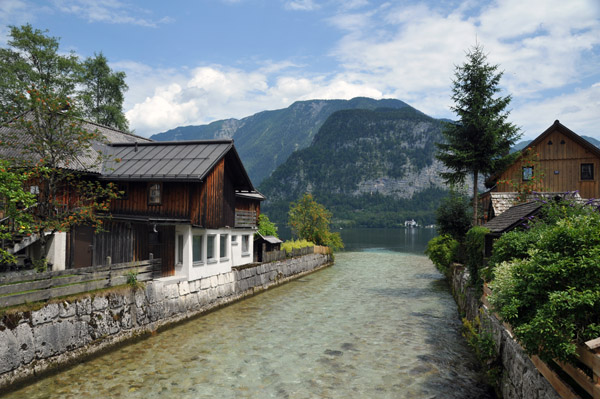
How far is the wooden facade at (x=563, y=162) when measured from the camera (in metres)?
35.1

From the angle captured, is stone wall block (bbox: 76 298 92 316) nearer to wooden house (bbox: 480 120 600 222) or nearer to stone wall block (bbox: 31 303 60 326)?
stone wall block (bbox: 31 303 60 326)

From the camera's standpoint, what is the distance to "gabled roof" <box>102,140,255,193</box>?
2338 cm

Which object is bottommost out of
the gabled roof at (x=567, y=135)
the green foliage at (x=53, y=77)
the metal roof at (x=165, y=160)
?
the metal roof at (x=165, y=160)

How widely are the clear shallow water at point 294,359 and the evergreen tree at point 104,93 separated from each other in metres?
35.5

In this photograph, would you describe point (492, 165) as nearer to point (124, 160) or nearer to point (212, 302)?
point (212, 302)

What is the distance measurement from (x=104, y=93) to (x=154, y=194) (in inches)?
1288

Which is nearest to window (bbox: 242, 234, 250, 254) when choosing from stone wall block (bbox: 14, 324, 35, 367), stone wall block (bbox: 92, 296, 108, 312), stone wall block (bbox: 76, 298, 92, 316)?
stone wall block (bbox: 92, 296, 108, 312)

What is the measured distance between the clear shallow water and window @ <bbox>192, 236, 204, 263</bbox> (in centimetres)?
350

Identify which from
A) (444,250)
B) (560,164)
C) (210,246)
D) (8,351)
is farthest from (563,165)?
(8,351)

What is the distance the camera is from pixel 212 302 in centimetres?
2288

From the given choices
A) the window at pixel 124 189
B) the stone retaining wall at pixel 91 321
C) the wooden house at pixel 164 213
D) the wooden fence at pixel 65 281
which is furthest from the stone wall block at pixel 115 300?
the window at pixel 124 189

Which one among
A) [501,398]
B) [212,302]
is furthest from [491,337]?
[212,302]

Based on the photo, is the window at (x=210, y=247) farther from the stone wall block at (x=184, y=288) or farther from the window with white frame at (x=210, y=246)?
the stone wall block at (x=184, y=288)

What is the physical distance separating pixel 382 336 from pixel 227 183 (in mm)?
15210
